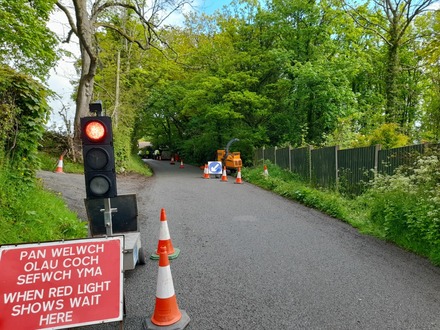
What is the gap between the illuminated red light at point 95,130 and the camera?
3186 millimetres

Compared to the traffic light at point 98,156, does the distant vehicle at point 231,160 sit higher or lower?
lower

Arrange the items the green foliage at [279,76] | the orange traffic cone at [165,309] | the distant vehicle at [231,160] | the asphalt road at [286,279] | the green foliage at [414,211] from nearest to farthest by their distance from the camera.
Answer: the orange traffic cone at [165,309], the asphalt road at [286,279], the green foliage at [414,211], the green foliage at [279,76], the distant vehicle at [231,160]

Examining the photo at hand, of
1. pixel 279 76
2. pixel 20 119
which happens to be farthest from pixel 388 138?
pixel 279 76

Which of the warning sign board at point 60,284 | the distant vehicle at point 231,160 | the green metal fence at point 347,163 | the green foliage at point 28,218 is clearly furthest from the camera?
the distant vehicle at point 231,160

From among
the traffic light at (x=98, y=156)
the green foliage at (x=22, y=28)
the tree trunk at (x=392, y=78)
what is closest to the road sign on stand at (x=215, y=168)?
the green foliage at (x=22, y=28)

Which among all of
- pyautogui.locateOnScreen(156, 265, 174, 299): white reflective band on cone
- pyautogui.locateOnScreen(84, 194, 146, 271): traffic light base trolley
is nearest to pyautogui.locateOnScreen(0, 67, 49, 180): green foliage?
pyautogui.locateOnScreen(84, 194, 146, 271): traffic light base trolley

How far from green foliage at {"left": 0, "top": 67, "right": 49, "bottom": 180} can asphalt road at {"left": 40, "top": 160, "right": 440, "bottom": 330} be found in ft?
7.07

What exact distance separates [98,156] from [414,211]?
4.88 m

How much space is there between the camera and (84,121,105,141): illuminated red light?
3186mm

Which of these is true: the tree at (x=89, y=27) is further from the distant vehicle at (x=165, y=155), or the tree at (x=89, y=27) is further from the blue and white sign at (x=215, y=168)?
the distant vehicle at (x=165, y=155)

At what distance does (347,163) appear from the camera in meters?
9.12

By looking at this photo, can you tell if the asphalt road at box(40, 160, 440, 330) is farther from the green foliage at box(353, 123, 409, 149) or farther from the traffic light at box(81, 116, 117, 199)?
the green foliage at box(353, 123, 409, 149)

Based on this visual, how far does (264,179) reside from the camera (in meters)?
13.0

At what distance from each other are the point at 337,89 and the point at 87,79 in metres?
12.8
